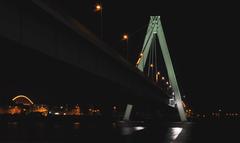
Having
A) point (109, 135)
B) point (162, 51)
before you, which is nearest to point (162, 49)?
point (162, 51)

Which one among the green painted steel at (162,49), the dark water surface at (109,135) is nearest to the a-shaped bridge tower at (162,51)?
the green painted steel at (162,49)

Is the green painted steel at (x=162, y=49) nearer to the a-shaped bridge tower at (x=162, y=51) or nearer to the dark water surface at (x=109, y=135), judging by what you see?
the a-shaped bridge tower at (x=162, y=51)

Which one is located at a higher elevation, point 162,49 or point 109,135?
point 162,49

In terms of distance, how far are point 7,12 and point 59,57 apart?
233 inches

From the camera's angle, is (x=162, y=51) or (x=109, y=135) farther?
(x=162, y=51)

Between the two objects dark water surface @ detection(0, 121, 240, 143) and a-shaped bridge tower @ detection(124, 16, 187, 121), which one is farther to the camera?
a-shaped bridge tower @ detection(124, 16, 187, 121)

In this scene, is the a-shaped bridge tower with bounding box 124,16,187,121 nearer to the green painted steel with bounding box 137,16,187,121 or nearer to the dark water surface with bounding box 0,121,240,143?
the green painted steel with bounding box 137,16,187,121

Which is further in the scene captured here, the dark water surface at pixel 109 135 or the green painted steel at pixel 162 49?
the green painted steel at pixel 162 49

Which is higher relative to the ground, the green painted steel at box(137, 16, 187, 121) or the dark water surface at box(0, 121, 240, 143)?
the green painted steel at box(137, 16, 187, 121)

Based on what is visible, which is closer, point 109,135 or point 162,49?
point 109,135

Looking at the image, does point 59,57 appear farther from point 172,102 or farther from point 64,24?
point 172,102

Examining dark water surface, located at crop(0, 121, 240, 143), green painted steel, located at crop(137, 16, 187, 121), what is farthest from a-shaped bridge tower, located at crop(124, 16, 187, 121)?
dark water surface, located at crop(0, 121, 240, 143)

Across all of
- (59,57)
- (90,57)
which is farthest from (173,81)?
(59,57)

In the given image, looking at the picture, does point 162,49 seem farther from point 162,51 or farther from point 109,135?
point 109,135
